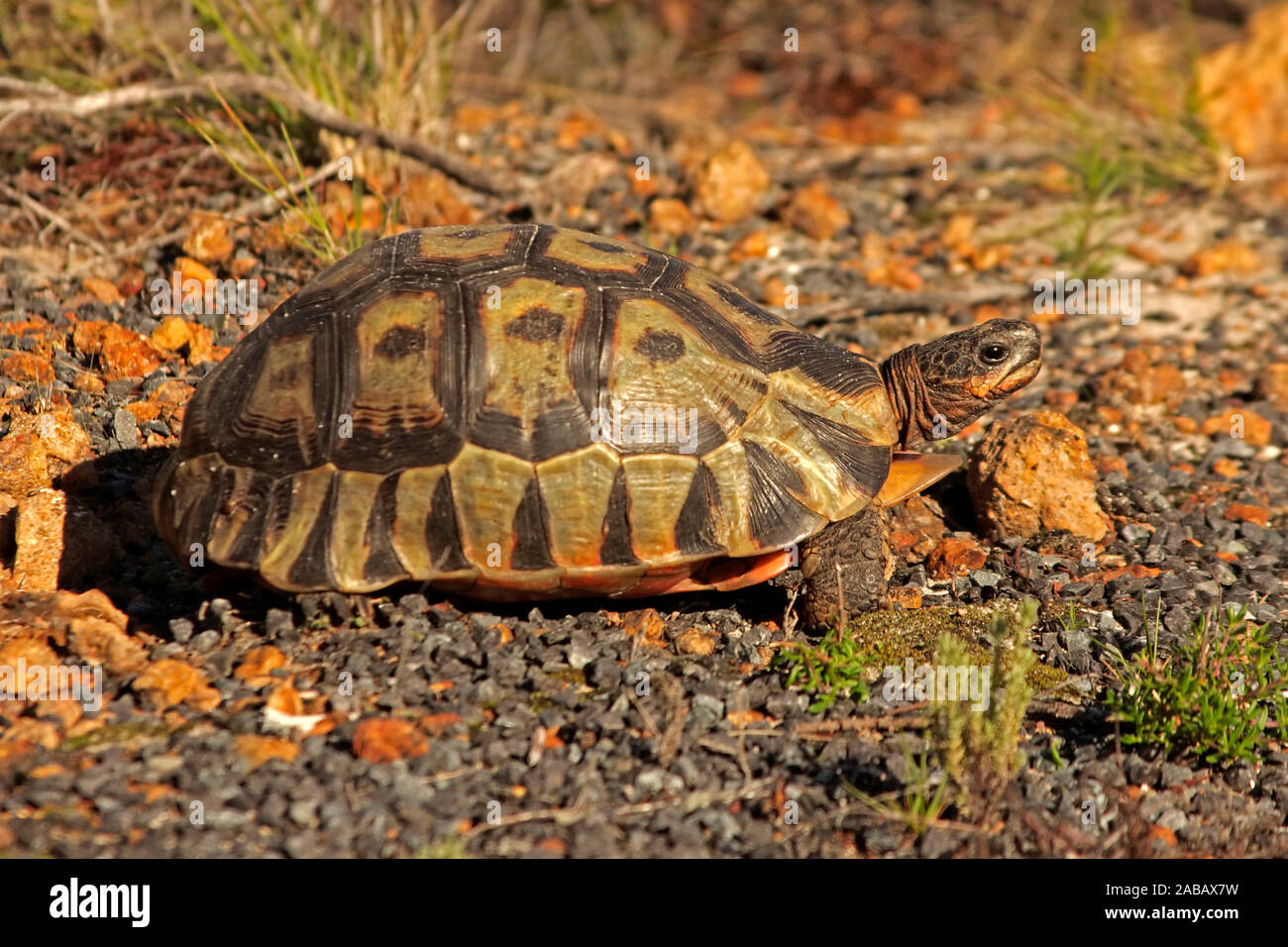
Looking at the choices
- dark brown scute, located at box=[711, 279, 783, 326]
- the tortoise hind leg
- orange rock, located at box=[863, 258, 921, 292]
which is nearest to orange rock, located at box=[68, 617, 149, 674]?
the tortoise hind leg

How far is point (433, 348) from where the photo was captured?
3.89 meters

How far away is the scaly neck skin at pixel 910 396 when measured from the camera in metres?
4.48

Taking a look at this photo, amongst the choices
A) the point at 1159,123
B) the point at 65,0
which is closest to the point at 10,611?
the point at 65,0

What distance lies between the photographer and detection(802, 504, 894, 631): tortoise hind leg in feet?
13.3

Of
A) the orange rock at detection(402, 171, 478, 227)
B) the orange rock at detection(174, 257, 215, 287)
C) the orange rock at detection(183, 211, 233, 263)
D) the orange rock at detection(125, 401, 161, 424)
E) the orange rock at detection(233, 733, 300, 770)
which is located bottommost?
the orange rock at detection(233, 733, 300, 770)

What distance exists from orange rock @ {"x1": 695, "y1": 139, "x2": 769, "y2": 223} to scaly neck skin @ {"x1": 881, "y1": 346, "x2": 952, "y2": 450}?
8.78 feet

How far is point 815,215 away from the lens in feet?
22.9

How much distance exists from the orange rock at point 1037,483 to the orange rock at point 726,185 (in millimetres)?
2769

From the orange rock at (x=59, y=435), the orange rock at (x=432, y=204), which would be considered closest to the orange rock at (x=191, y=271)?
the orange rock at (x=432, y=204)

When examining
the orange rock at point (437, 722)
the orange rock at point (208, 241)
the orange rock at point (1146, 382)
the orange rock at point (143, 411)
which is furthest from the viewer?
the orange rock at point (208, 241)

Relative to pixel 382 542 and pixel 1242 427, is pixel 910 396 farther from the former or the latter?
pixel 1242 427

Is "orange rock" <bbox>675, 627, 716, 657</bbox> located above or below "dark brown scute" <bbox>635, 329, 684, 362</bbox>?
below

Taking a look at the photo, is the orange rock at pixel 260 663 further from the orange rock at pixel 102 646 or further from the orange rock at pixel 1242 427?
the orange rock at pixel 1242 427

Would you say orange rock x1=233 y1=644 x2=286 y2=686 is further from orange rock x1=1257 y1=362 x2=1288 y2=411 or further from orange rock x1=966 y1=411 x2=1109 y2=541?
orange rock x1=1257 y1=362 x2=1288 y2=411
